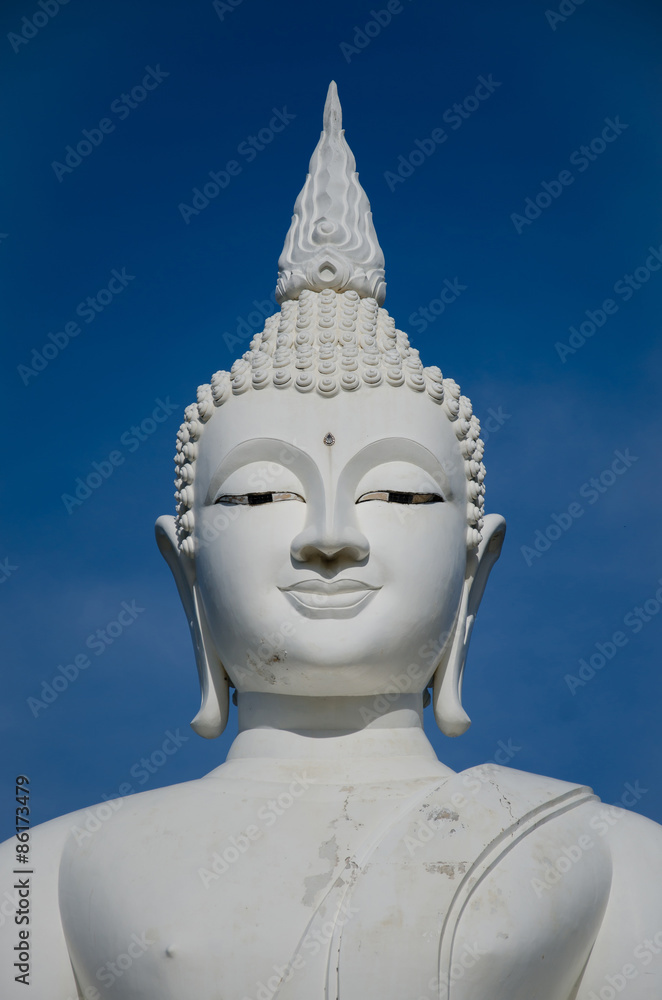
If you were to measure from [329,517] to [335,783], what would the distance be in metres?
1.39

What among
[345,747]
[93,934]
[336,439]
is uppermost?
[336,439]

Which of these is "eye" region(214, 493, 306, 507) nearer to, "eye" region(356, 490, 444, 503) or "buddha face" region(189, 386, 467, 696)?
"buddha face" region(189, 386, 467, 696)

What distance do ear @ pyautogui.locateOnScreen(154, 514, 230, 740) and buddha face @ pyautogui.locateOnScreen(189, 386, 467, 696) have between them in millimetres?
233

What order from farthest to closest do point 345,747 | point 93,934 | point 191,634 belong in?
1. point 191,634
2. point 345,747
3. point 93,934

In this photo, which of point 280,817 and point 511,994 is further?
point 280,817

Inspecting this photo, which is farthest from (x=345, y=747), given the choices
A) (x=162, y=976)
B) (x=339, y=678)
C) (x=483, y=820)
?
(x=162, y=976)

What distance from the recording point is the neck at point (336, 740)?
726cm

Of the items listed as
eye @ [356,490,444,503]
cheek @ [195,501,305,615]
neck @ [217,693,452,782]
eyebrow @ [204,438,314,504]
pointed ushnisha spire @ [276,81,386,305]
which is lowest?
neck @ [217,693,452,782]

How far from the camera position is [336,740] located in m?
7.34

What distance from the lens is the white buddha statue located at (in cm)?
636

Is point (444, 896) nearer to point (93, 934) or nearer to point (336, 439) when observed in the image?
point (93, 934)

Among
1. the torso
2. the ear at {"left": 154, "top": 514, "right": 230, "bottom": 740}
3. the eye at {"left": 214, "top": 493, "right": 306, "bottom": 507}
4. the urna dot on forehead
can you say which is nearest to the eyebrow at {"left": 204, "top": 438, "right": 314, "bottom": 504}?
the eye at {"left": 214, "top": 493, "right": 306, "bottom": 507}

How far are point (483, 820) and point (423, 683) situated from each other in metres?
1.23

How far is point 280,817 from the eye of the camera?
6914 millimetres
